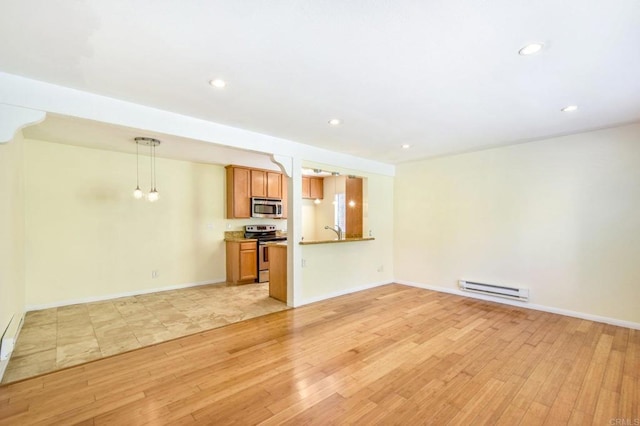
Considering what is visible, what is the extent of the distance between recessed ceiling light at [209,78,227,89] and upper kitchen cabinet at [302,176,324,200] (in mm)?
4819

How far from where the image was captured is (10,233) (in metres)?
3.01

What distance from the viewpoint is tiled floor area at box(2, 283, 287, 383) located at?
9.29 ft

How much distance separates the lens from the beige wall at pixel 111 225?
14.1ft

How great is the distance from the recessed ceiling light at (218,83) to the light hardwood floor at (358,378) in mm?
2517

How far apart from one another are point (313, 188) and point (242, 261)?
2748 mm

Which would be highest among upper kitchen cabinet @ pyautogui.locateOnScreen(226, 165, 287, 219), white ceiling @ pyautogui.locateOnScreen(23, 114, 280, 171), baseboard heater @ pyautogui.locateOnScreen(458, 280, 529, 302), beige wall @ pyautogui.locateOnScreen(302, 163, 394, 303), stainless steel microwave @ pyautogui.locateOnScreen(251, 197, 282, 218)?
white ceiling @ pyautogui.locateOnScreen(23, 114, 280, 171)

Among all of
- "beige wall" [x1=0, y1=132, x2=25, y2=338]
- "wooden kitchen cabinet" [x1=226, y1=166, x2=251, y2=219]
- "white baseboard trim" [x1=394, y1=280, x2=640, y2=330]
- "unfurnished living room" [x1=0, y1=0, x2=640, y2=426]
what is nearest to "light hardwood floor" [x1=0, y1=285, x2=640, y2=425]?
"unfurnished living room" [x1=0, y1=0, x2=640, y2=426]

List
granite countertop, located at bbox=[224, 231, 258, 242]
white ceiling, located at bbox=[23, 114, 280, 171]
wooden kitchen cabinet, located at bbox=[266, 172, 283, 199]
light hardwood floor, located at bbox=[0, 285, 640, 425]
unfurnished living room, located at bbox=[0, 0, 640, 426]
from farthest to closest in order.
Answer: wooden kitchen cabinet, located at bbox=[266, 172, 283, 199], granite countertop, located at bbox=[224, 231, 258, 242], white ceiling, located at bbox=[23, 114, 280, 171], light hardwood floor, located at bbox=[0, 285, 640, 425], unfurnished living room, located at bbox=[0, 0, 640, 426]

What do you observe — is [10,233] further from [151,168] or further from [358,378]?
[358,378]

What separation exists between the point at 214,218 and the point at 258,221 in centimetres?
101

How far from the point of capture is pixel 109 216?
4.88 meters

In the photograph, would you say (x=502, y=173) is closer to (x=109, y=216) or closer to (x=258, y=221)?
(x=258, y=221)

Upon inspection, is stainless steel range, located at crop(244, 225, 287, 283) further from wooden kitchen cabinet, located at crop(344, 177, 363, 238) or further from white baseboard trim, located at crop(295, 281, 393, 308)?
white baseboard trim, located at crop(295, 281, 393, 308)

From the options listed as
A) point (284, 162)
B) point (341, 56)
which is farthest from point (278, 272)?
point (341, 56)
